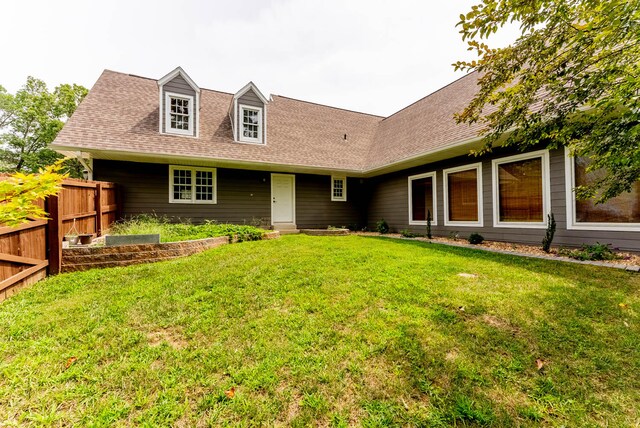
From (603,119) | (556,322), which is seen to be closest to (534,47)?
(603,119)

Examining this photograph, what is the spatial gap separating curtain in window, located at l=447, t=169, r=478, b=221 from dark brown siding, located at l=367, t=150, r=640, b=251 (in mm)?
291

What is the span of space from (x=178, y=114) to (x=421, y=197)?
951 cm

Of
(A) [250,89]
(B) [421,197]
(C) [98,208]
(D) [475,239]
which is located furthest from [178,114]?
(D) [475,239]

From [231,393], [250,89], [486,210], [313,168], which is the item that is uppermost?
[250,89]

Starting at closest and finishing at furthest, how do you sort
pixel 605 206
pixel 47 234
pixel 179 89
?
pixel 47 234
pixel 605 206
pixel 179 89

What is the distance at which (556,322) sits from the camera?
8.96 feet

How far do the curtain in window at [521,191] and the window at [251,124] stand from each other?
8.55 m

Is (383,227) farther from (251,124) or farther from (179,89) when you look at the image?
(179,89)

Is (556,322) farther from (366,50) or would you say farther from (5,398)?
(366,50)

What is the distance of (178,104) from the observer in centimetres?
938

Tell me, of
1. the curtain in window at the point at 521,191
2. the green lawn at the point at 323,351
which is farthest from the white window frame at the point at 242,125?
the curtain in window at the point at 521,191

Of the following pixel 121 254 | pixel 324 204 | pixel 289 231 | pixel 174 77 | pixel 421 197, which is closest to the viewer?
pixel 121 254

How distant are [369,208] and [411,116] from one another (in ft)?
15.4

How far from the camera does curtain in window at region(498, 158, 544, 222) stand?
6.80m
